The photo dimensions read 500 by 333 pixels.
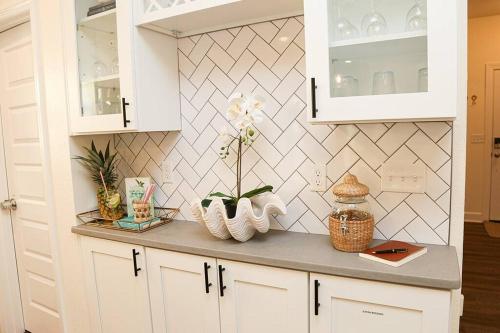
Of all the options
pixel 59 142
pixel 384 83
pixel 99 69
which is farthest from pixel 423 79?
pixel 59 142

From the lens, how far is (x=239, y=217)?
1.53m

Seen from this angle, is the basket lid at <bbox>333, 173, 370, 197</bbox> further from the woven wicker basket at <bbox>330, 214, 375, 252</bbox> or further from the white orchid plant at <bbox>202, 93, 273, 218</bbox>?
the white orchid plant at <bbox>202, 93, 273, 218</bbox>

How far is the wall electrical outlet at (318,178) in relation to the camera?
1674mm

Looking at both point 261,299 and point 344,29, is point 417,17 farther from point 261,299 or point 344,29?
point 261,299

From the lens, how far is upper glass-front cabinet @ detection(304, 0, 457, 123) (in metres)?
1.17

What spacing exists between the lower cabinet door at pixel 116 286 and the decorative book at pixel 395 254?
1075mm

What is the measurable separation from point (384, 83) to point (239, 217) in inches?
31.0

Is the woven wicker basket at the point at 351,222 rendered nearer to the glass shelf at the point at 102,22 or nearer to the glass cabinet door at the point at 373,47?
the glass cabinet door at the point at 373,47

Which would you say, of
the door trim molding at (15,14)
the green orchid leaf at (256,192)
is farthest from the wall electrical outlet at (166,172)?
the door trim molding at (15,14)

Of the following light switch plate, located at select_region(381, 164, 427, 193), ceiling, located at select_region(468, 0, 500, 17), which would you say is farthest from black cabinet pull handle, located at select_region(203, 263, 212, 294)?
ceiling, located at select_region(468, 0, 500, 17)

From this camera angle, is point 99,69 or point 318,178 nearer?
point 318,178

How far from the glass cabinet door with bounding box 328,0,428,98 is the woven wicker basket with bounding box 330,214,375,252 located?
0.50 m

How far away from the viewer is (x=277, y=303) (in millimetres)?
1425

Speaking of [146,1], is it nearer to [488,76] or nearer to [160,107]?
[160,107]
